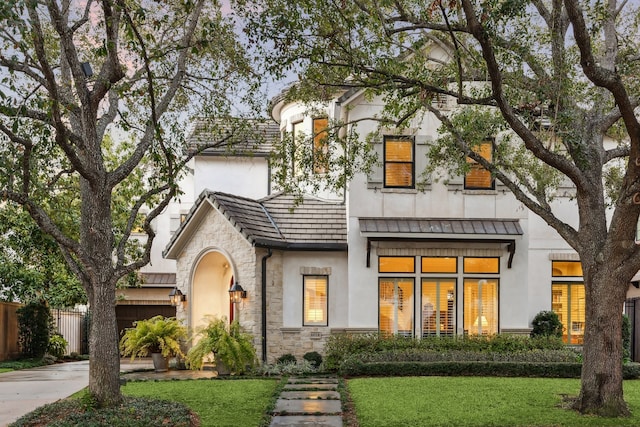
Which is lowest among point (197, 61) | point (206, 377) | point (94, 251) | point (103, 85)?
point (206, 377)

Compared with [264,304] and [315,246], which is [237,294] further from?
[315,246]

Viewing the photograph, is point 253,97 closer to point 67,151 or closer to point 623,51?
point 67,151

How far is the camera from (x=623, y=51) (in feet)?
42.8

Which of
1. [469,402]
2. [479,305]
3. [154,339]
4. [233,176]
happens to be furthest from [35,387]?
[233,176]

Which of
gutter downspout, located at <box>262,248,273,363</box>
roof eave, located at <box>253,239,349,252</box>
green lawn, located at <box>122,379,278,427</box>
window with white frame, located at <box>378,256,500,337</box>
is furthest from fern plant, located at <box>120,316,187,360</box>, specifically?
window with white frame, located at <box>378,256,500,337</box>

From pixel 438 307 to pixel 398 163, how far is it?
4.14 meters

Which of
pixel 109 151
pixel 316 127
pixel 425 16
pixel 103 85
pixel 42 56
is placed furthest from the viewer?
pixel 109 151

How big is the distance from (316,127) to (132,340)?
339 inches

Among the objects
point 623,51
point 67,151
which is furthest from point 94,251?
point 623,51

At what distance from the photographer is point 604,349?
11.6m

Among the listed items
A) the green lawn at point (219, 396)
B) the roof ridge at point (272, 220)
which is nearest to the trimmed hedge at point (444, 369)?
the green lawn at point (219, 396)

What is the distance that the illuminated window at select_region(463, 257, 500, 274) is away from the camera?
63.5 ft

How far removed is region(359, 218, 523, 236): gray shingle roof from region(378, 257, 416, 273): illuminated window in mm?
1100

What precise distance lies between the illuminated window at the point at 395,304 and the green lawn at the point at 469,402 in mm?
3296
